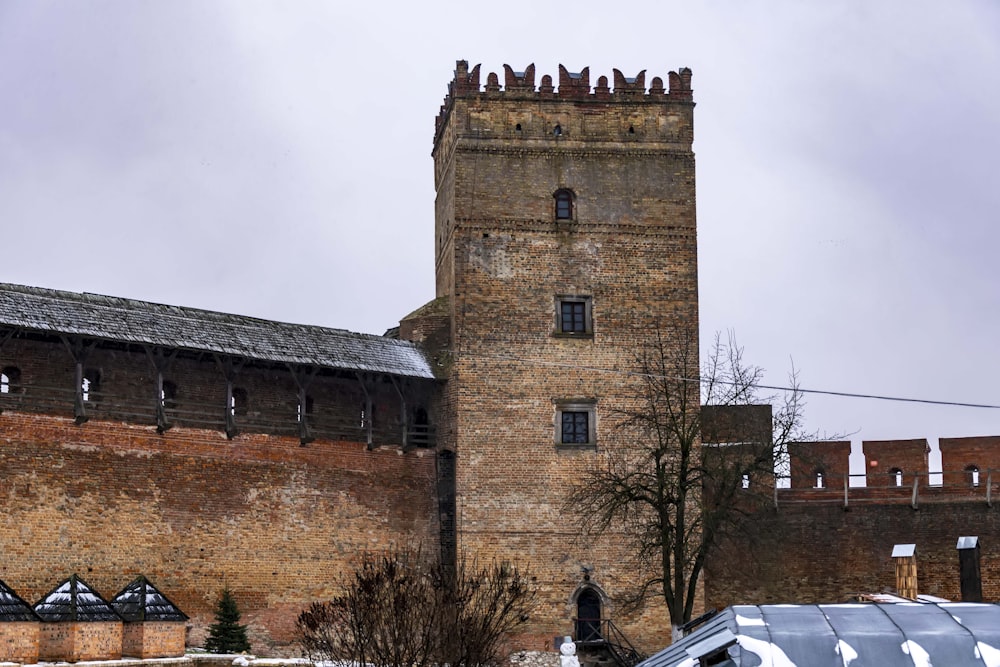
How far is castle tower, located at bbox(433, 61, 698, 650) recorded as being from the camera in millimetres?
31953

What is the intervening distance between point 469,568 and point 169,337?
24.0ft

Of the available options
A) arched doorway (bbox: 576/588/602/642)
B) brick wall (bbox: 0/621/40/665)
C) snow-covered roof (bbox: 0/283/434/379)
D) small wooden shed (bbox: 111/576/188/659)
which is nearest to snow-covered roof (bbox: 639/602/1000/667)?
brick wall (bbox: 0/621/40/665)

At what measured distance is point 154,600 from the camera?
27297 millimetres

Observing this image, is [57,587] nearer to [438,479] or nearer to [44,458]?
[44,458]

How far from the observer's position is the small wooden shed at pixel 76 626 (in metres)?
25.7

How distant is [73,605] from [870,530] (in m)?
16.6

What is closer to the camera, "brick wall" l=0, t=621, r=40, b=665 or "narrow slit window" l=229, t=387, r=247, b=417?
"brick wall" l=0, t=621, r=40, b=665

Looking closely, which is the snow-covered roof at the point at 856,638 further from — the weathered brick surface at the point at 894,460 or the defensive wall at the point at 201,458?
the weathered brick surface at the point at 894,460

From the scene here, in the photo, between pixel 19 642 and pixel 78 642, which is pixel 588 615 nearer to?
pixel 78 642

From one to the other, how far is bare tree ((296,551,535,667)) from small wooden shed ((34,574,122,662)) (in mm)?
3126

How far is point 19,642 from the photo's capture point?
25.0 m

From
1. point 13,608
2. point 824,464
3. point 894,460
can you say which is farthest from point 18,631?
point 894,460

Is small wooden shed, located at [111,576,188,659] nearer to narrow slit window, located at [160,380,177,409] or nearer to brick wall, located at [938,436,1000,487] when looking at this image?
narrow slit window, located at [160,380,177,409]

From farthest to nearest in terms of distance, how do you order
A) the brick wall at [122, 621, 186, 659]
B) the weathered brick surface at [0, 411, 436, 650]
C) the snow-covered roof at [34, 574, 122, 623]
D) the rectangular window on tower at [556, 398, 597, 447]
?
the rectangular window on tower at [556, 398, 597, 447]
the weathered brick surface at [0, 411, 436, 650]
the brick wall at [122, 621, 186, 659]
the snow-covered roof at [34, 574, 122, 623]
